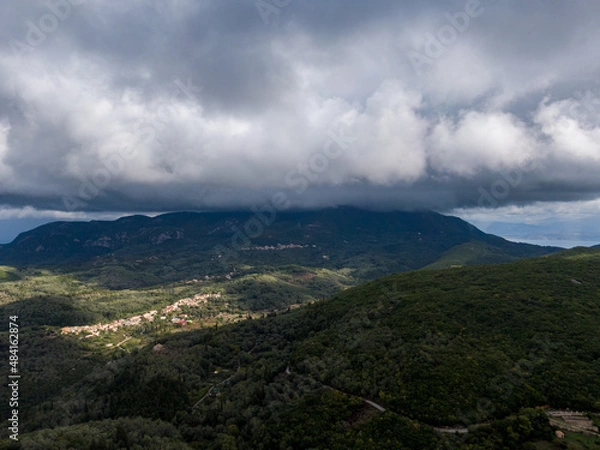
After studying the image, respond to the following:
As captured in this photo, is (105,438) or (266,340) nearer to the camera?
(105,438)

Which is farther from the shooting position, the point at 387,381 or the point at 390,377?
the point at 390,377

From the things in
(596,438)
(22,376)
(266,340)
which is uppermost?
(596,438)

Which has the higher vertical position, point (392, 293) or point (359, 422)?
point (392, 293)

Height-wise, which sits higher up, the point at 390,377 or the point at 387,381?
the point at 390,377

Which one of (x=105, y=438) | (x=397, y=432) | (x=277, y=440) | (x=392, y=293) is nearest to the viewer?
(x=397, y=432)

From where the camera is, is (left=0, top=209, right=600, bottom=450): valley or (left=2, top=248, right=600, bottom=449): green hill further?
(left=2, top=248, right=600, bottom=449): green hill

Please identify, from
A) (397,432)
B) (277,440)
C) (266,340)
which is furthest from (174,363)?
(397,432)

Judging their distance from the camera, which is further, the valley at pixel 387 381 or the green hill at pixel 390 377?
the green hill at pixel 390 377

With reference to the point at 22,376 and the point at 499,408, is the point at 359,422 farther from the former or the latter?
the point at 22,376
